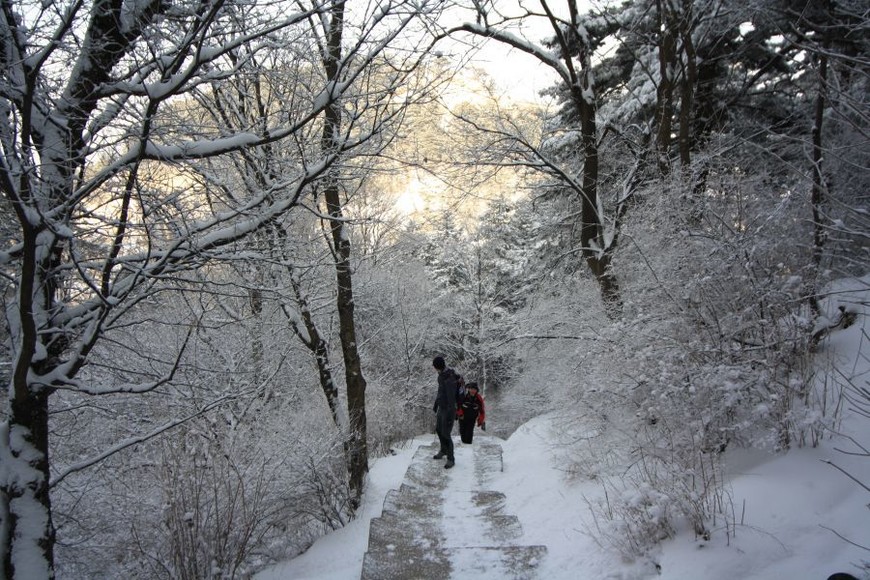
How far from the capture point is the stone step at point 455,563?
3906 mm

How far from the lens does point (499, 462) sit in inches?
320

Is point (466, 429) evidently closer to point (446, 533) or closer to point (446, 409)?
point (446, 409)

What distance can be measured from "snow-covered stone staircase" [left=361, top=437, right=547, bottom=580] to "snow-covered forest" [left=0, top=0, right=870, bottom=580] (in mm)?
873

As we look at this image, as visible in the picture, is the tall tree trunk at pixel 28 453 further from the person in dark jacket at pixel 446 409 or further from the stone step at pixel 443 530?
the person in dark jacket at pixel 446 409

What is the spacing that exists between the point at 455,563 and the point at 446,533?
97 centimetres

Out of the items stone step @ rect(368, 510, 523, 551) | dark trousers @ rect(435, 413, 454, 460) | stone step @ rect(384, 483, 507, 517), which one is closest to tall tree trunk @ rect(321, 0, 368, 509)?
stone step @ rect(384, 483, 507, 517)

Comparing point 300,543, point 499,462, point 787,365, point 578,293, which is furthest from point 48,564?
point 578,293

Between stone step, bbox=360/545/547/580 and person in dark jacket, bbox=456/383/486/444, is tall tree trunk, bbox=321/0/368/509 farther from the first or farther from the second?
person in dark jacket, bbox=456/383/486/444

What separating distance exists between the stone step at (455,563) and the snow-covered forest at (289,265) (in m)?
0.86

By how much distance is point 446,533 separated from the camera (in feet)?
16.6

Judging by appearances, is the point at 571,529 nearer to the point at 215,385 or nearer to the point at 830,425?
the point at 830,425

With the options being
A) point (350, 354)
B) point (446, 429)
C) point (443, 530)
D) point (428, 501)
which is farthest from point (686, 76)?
point (443, 530)

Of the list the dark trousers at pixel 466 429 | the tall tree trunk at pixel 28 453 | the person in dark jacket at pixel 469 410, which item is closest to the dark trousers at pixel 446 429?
the person in dark jacket at pixel 469 410

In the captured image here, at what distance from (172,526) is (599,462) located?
4.31 m
